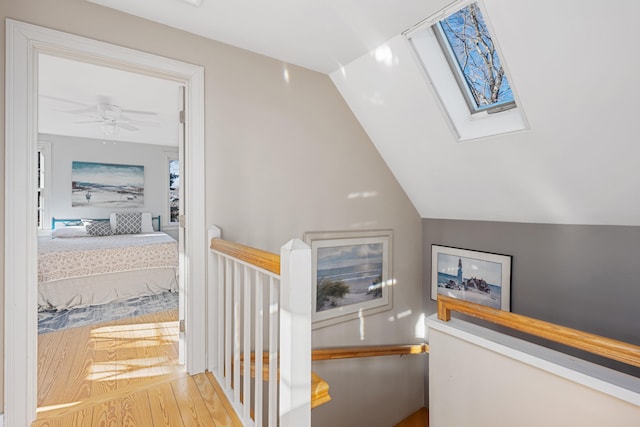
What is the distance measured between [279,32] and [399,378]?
319 centimetres

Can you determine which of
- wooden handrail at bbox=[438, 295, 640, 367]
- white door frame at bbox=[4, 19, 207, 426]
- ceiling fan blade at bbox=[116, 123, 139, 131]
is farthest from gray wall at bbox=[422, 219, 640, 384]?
ceiling fan blade at bbox=[116, 123, 139, 131]

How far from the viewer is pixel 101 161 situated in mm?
5586

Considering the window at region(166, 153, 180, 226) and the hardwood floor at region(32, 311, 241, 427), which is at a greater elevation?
the window at region(166, 153, 180, 226)

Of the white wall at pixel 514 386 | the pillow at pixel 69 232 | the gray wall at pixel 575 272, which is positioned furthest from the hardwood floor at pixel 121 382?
the pillow at pixel 69 232

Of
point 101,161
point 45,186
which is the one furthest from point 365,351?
point 45,186

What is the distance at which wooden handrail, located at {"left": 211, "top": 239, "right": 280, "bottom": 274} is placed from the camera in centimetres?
115

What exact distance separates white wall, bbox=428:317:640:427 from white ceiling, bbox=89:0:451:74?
1.87 m

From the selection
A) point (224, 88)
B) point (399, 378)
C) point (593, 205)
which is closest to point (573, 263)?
point (593, 205)

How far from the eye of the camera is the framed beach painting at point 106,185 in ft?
17.8

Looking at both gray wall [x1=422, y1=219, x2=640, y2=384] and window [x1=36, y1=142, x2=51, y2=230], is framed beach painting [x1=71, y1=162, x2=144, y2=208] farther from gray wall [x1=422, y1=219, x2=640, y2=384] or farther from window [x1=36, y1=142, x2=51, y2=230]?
gray wall [x1=422, y1=219, x2=640, y2=384]

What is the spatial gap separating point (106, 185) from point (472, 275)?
610 centimetres

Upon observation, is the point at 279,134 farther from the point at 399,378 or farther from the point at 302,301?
the point at 399,378

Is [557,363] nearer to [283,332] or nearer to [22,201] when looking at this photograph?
[283,332]

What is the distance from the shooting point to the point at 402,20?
1.74m
